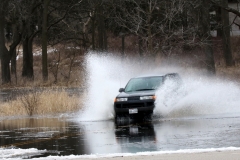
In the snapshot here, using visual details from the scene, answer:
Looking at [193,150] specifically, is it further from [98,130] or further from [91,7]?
[91,7]

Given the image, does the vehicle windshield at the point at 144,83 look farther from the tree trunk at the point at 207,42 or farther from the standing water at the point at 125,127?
the tree trunk at the point at 207,42

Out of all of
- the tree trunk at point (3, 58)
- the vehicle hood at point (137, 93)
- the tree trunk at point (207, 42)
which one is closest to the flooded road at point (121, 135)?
the vehicle hood at point (137, 93)

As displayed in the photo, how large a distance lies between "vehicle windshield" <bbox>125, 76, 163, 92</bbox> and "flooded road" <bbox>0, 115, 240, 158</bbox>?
165cm

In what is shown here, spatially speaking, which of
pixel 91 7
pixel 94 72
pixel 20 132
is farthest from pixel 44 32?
pixel 20 132

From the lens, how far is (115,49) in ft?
223

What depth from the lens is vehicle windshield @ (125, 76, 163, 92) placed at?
23080 millimetres

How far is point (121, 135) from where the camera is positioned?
1678cm

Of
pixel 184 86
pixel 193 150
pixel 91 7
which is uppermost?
pixel 91 7

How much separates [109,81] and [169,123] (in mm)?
7854

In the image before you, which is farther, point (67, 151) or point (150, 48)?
point (150, 48)

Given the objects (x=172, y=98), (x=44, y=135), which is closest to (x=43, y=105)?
(x=172, y=98)

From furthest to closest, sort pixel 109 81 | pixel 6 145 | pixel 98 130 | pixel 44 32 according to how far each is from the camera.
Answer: pixel 44 32 < pixel 109 81 < pixel 98 130 < pixel 6 145

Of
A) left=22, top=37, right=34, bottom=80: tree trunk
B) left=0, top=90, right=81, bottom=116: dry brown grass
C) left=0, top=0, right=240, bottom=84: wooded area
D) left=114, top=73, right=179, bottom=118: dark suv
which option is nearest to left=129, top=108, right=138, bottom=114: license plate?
left=114, top=73, right=179, bottom=118: dark suv

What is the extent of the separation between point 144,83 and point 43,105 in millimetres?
6002
